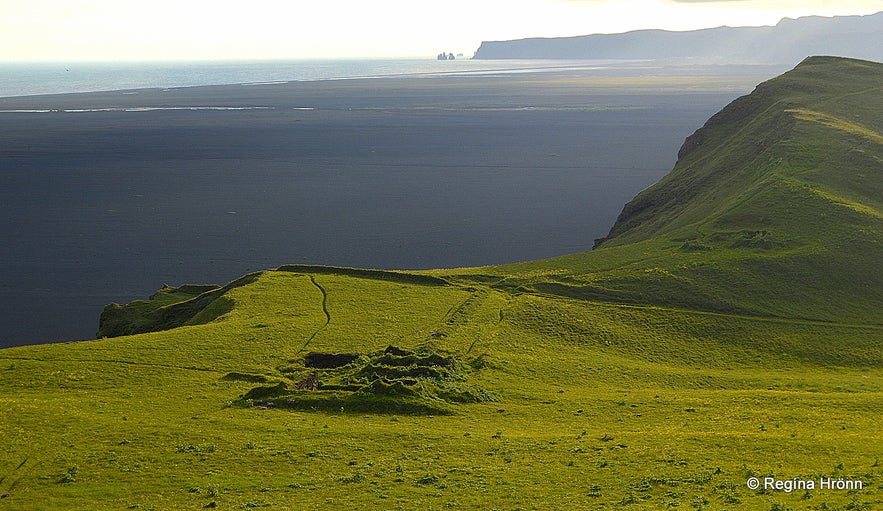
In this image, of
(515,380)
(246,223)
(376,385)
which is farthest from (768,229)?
(246,223)

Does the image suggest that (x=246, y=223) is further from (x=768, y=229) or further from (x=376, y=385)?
(x=376, y=385)

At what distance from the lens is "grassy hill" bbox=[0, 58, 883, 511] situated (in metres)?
38.4

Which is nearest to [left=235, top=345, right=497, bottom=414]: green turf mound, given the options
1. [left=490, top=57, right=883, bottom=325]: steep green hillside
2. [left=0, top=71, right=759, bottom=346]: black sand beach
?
[left=490, top=57, right=883, bottom=325]: steep green hillside

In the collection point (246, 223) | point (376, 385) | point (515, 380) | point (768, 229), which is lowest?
point (246, 223)

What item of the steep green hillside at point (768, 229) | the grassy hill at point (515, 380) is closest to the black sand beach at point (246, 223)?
the grassy hill at point (515, 380)

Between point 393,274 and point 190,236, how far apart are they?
56842 mm

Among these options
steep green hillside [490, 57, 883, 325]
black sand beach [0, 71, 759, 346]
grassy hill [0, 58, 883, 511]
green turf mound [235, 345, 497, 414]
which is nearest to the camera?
grassy hill [0, 58, 883, 511]

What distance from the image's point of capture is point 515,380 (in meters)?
58.0

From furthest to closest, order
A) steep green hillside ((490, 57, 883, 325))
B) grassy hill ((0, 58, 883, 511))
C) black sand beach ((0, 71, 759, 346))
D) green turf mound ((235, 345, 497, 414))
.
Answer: black sand beach ((0, 71, 759, 346))
steep green hillside ((490, 57, 883, 325))
green turf mound ((235, 345, 497, 414))
grassy hill ((0, 58, 883, 511))

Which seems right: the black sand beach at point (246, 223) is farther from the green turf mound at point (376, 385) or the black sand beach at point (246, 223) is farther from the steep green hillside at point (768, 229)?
the green turf mound at point (376, 385)

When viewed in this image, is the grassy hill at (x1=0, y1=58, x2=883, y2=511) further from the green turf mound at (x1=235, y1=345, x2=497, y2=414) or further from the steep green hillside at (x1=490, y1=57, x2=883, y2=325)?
the steep green hillside at (x1=490, y1=57, x2=883, y2=325)

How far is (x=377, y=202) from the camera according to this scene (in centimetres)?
16038

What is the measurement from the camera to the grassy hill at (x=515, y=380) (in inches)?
1512

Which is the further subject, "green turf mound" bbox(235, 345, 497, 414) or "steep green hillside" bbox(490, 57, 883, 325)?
"steep green hillside" bbox(490, 57, 883, 325)
